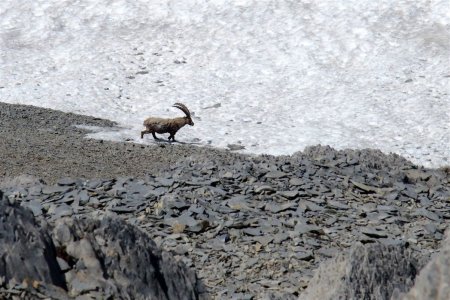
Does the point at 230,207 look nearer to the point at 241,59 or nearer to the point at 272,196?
the point at 272,196

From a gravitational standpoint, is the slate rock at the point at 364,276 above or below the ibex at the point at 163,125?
below

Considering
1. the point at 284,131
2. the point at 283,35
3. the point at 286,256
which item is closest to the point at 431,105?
the point at 284,131

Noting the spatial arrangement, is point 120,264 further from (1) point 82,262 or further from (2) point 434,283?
(2) point 434,283

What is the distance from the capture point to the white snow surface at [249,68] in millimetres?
25109

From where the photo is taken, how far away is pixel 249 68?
3012 cm

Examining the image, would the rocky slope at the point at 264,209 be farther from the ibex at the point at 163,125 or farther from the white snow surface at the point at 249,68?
the white snow surface at the point at 249,68

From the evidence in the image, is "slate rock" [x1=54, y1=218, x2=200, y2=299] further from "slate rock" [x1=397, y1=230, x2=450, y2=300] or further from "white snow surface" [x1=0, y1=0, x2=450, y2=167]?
"white snow surface" [x1=0, y1=0, x2=450, y2=167]

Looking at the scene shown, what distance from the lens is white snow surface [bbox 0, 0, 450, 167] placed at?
2511 centimetres

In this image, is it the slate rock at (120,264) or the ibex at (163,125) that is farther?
the ibex at (163,125)

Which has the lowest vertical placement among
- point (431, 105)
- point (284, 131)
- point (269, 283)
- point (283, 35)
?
point (269, 283)

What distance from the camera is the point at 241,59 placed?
101 feet

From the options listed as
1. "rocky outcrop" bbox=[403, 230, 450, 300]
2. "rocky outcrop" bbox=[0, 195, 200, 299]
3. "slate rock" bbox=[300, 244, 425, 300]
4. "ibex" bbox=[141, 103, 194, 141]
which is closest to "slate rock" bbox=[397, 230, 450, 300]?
"rocky outcrop" bbox=[403, 230, 450, 300]

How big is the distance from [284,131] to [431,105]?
539 cm

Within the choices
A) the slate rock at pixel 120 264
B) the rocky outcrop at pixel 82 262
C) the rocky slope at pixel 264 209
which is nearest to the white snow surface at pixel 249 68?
the rocky slope at pixel 264 209
